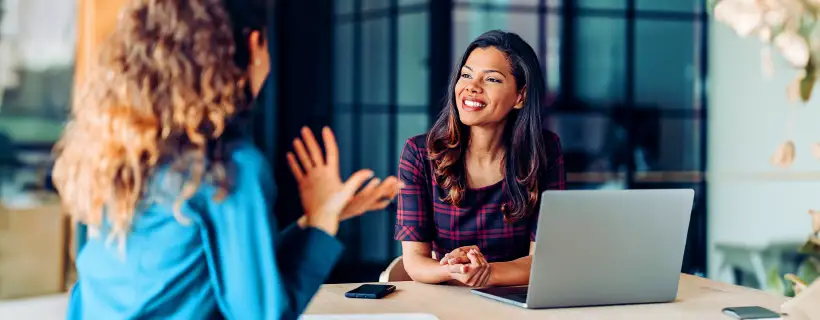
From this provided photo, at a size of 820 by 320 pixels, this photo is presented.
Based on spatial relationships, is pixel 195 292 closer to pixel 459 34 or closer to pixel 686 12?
pixel 459 34

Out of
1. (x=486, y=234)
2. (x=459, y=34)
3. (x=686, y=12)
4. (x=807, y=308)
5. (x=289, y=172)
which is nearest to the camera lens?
(x=807, y=308)

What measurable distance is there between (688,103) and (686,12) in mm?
529

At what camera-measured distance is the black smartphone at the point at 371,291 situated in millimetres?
1647

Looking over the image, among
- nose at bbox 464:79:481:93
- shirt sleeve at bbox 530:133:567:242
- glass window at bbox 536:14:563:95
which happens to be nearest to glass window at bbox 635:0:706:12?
glass window at bbox 536:14:563:95

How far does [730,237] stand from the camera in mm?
4875

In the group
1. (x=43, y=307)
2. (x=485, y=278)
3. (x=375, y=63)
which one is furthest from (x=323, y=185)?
(x=375, y=63)

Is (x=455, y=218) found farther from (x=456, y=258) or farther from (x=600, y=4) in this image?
(x=600, y=4)

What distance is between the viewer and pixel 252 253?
3.70ft

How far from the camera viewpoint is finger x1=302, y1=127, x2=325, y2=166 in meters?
1.26

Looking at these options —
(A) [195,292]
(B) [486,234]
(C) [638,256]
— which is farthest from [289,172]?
(B) [486,234]

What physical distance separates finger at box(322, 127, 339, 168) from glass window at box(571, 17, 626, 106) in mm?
3514

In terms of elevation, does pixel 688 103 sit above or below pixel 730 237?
above

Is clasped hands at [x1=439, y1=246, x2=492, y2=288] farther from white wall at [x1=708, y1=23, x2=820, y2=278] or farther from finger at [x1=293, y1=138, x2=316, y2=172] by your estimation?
white wall at [x1=708, y1=23, x2=820, y2=278]

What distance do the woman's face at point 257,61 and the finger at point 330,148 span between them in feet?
0.52
